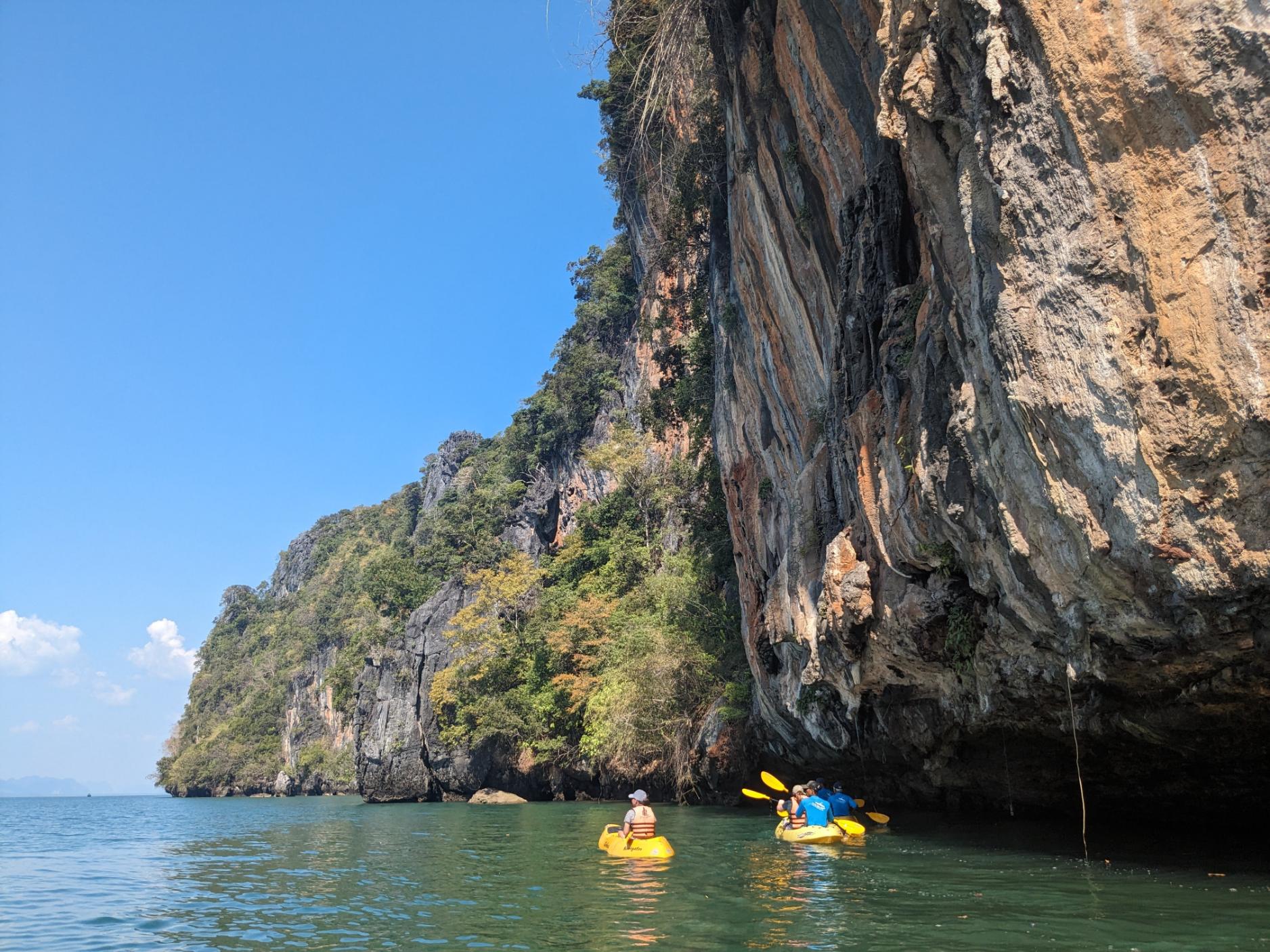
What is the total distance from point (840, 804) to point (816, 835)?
76.7 inches

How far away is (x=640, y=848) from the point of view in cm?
1354

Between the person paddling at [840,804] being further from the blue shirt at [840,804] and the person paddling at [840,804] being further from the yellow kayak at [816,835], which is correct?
the yellow kayak at [816,835]

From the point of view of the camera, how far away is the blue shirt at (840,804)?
16.1 metres

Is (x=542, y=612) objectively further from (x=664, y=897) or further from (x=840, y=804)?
(x=664, y=897)

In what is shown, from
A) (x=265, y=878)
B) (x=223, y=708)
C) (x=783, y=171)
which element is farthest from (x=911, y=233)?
(x=223, y=708)

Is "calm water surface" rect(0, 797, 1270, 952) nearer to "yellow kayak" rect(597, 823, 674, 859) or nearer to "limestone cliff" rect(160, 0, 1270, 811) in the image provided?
"yellow kayak" rect(597, 823, 674, 859)

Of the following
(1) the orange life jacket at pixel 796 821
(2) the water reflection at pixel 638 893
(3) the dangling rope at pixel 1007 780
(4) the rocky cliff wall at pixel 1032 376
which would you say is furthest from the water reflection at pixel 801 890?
(4) the rocky cliff wall at pixel 1032 376

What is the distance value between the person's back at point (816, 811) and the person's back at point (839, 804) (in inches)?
46.5

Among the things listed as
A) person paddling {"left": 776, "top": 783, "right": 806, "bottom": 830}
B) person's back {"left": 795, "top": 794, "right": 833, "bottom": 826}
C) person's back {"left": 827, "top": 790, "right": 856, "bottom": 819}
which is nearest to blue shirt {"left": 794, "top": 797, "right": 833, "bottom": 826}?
person's back {"left": 795, "top": 794, "right": 833, "bottom": 826}

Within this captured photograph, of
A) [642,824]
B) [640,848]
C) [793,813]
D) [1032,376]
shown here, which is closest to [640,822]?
[642,824]

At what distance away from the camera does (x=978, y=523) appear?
33.6ft

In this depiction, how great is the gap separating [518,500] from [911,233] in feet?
134

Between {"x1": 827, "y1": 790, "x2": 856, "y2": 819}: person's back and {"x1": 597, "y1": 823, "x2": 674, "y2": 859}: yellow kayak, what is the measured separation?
12.2 feet

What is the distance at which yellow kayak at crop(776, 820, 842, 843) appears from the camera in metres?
14.4
